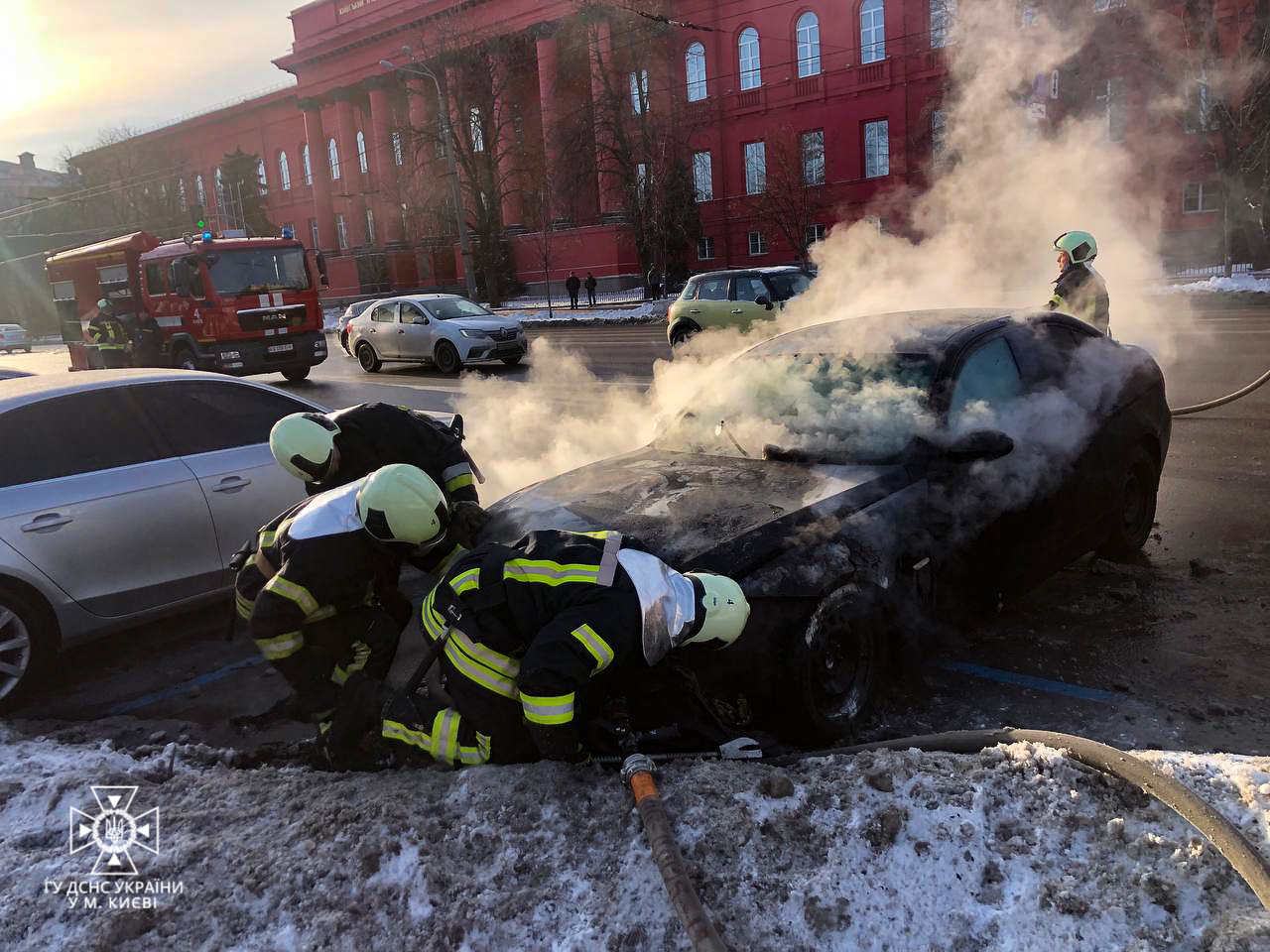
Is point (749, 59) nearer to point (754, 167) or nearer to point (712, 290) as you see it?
point (754, 167)

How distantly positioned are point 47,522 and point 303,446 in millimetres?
1603

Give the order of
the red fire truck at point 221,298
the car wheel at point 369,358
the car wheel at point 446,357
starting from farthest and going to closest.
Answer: the car wheel at point 369,358 < the car wheel at point 446,357 < the red fire truck at point 221,298

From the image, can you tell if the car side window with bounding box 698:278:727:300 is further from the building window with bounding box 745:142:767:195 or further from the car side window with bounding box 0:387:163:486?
the building window with bounding box 745:142:767:195

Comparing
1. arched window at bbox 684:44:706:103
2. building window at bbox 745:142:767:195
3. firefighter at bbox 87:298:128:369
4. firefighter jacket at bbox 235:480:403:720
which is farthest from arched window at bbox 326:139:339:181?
firefighter jacket at bbox 235:480:403:720

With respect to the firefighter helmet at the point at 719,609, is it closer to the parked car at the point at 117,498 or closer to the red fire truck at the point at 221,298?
the parked car at the point at 117,498

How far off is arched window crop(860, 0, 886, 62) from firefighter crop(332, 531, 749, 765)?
36.7 m

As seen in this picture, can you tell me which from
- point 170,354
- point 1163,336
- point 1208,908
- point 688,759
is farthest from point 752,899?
point 170,354

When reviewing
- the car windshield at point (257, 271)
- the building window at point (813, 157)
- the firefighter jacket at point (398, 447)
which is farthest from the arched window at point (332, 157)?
the firefighter jacket at point (398, 447)

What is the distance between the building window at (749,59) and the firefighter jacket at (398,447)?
1460 inches

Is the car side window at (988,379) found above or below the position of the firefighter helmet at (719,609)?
above

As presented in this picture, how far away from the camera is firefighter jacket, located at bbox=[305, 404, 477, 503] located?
4363 mm

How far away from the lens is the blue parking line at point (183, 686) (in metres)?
4.40

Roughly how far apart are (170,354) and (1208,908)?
18.6m

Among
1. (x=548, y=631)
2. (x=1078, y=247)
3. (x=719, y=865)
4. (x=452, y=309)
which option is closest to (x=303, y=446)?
(x=548, y=631)
